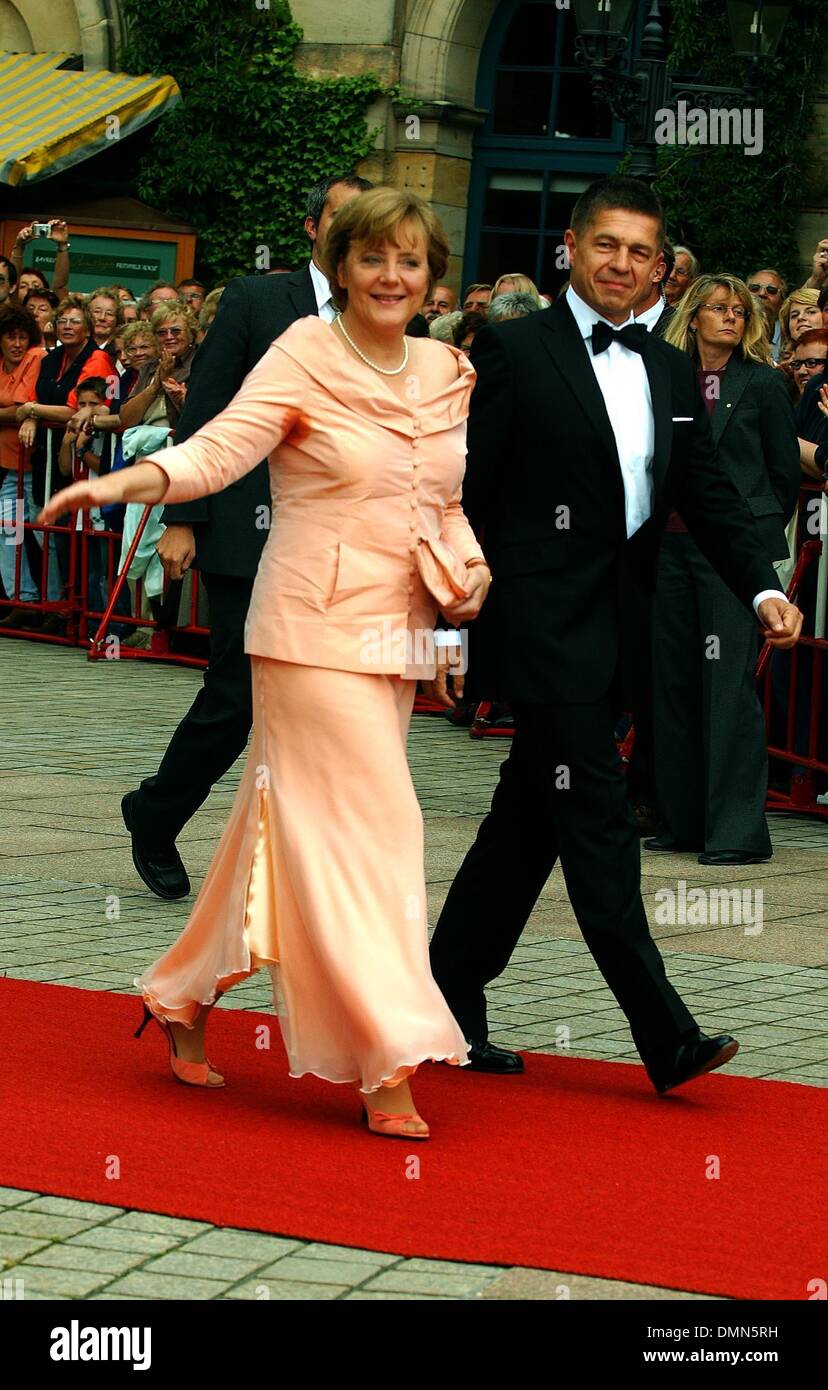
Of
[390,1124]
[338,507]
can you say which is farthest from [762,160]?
[390,1124]

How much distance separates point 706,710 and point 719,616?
0.37m

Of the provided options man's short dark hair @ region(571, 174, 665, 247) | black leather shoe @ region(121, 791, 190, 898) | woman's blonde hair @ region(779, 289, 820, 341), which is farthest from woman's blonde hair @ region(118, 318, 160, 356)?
man's short dark hair @ region(571, 174, 665, 247)

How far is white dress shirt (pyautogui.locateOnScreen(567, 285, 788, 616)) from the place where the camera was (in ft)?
18.6

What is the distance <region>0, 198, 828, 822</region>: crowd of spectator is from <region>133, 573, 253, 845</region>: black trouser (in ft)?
4.25

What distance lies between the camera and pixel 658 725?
9.36 metres

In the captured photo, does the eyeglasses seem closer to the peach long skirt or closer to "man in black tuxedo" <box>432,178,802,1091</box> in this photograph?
"man in black tuxedo" <box>432,178,802,1091</box>

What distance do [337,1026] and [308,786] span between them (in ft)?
1.74

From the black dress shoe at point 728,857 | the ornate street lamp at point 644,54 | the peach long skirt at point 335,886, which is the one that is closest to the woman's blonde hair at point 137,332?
the ornate street lamp at point 644,54

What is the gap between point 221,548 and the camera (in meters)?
7.42

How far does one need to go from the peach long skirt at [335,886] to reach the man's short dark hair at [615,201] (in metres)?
1.22

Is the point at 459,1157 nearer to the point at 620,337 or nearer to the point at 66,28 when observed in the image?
the point at 620,337

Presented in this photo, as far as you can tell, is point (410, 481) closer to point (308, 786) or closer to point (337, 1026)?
point (308, 786)

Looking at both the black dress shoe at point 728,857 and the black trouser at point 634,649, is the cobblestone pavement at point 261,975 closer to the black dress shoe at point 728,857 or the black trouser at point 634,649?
the black dress shoe at point 728,857
